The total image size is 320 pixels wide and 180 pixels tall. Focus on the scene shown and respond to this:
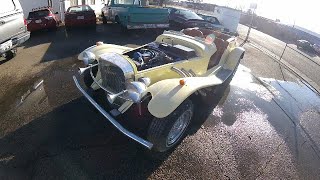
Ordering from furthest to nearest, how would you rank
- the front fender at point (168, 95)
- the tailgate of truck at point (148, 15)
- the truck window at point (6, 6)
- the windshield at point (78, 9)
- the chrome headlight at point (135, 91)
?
the windshield at point (78, 9) → the tailgate of truck at point (148, 15) → the truck window at point (6, 6) → the chrome headlight at point (135, 91) → the front fender at point (168, 95)

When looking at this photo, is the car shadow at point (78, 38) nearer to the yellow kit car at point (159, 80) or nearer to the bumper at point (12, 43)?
the bumper at point (12, 43)

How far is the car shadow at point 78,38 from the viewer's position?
33.7ft

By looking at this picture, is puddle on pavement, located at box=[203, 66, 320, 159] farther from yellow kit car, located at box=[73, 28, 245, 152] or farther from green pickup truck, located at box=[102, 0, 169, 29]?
green pickup truck, located at box=[102, 0, 169, 29]

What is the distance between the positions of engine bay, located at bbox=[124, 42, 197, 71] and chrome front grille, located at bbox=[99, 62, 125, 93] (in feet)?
1.57

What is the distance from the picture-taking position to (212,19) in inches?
608

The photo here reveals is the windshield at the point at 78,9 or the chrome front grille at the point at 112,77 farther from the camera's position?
the windshield at the point at 78,9

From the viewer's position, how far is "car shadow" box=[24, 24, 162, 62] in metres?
10.3

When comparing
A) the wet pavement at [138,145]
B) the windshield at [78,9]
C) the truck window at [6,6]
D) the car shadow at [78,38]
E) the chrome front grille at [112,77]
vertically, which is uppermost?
the truck window at [6,6]

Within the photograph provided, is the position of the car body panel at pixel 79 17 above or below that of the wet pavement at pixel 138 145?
above

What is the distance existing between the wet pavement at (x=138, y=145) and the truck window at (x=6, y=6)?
1846mm

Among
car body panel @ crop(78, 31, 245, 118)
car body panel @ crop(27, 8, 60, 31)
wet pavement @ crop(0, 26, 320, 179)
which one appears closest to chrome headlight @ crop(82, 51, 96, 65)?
car body panel @ crop(78, 31, 245, 118)

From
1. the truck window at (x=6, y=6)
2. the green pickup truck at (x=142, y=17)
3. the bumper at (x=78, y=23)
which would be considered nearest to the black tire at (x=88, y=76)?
the truck window at (x=6, y=6)

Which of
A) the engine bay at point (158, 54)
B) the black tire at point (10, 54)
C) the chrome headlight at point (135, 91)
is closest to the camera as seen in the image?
the chrome headlight at point (135, 91)

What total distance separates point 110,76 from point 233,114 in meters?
3.32
